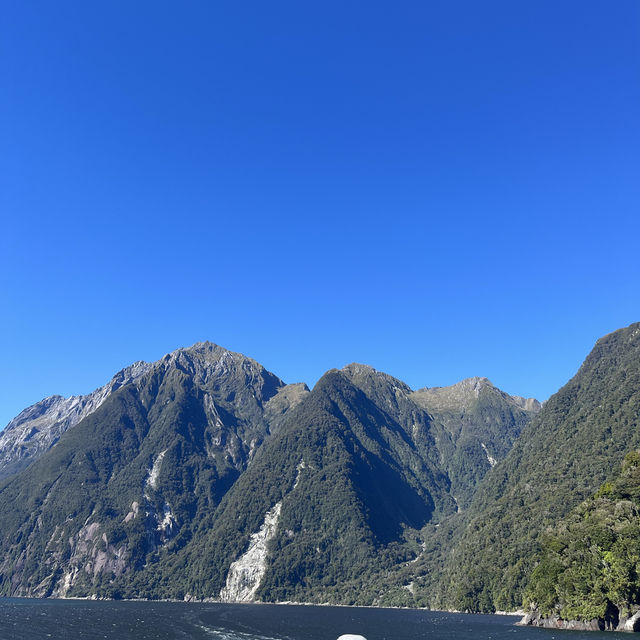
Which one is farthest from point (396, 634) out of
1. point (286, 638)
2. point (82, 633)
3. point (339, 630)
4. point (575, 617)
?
point (82, 633)

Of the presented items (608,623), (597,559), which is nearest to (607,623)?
(608,623)

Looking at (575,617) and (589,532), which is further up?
(589,532)

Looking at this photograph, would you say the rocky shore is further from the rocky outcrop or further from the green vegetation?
the green vegetation

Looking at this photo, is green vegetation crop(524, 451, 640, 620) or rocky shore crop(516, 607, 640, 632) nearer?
rocky shore crop(516, 607, 640, 632)

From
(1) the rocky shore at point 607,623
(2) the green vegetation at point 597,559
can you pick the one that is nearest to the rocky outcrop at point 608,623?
(1) the rocky shore at point 607,623

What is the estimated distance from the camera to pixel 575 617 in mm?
158750

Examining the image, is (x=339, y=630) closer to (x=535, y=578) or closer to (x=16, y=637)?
(x=535, y=578)

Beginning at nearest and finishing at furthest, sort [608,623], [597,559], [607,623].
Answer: [608,623]
[607,623]
[597,559]

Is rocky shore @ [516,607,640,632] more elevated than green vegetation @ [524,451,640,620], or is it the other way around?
green vegetation @ [524,451,640,620]

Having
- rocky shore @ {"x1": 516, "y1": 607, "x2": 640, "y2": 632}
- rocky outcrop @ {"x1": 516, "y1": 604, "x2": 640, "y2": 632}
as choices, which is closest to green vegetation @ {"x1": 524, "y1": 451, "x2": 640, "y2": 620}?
rocky outcrop @ {"x1": 516, "y1": 604, "x2": 640, "y2": 632}

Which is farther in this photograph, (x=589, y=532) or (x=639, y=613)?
(x=589, y=532)

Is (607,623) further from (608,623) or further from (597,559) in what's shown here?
(597,559)

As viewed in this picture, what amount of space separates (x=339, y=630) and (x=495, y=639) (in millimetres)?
52246

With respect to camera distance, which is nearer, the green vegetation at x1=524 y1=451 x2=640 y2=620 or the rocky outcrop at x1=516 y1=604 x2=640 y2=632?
the rocky outcrop at x1=516 y1=604 x2=640 y2=632
